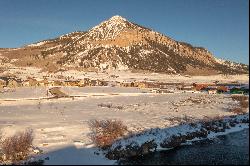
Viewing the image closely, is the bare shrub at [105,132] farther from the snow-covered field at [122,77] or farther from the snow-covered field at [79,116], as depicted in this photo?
the snow-covered field at [122,77]

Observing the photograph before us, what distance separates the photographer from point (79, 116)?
4700cm

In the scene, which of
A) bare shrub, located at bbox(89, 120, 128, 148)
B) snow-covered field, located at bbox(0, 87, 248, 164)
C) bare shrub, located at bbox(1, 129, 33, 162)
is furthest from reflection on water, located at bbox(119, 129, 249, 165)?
bare shrub, located at bbox(1, 129, 33, 162)

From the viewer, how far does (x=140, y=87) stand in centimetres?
9775

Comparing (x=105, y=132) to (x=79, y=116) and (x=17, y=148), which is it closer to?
(x=17, y=148)

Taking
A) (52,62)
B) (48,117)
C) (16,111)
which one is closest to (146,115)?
(48,117)

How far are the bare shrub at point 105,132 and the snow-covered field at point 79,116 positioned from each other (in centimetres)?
66

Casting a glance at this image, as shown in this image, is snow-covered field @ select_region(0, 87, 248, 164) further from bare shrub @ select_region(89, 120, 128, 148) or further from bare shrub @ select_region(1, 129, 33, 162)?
bare shrub @ select_region(1, 129, 33, 162)

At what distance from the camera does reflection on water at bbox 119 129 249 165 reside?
29.0 m

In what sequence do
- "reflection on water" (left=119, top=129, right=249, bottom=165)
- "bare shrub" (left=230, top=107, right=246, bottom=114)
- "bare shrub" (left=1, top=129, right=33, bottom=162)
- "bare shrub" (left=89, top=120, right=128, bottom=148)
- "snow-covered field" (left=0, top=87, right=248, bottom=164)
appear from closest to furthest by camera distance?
"reflection on water" (left=119, top=129, right=249, bottom=165) → "bare shrub" (left=1, top=129, right=33, bottom=162) → "snow-covered field" (left=0, top=87, right=248, bottom=164) → "bare shrub" (left=89, top=120, right=128, bottom=148) → "bare shrub" (left=230, top=107, right=246, bottom=114)

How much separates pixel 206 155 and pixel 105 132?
8616mm

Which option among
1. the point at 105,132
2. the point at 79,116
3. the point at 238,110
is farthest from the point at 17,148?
the point at 238,110

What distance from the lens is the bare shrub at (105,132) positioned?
1310 inches

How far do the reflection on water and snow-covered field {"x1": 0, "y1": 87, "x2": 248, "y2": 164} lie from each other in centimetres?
337

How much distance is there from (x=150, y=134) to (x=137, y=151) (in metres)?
4.48
